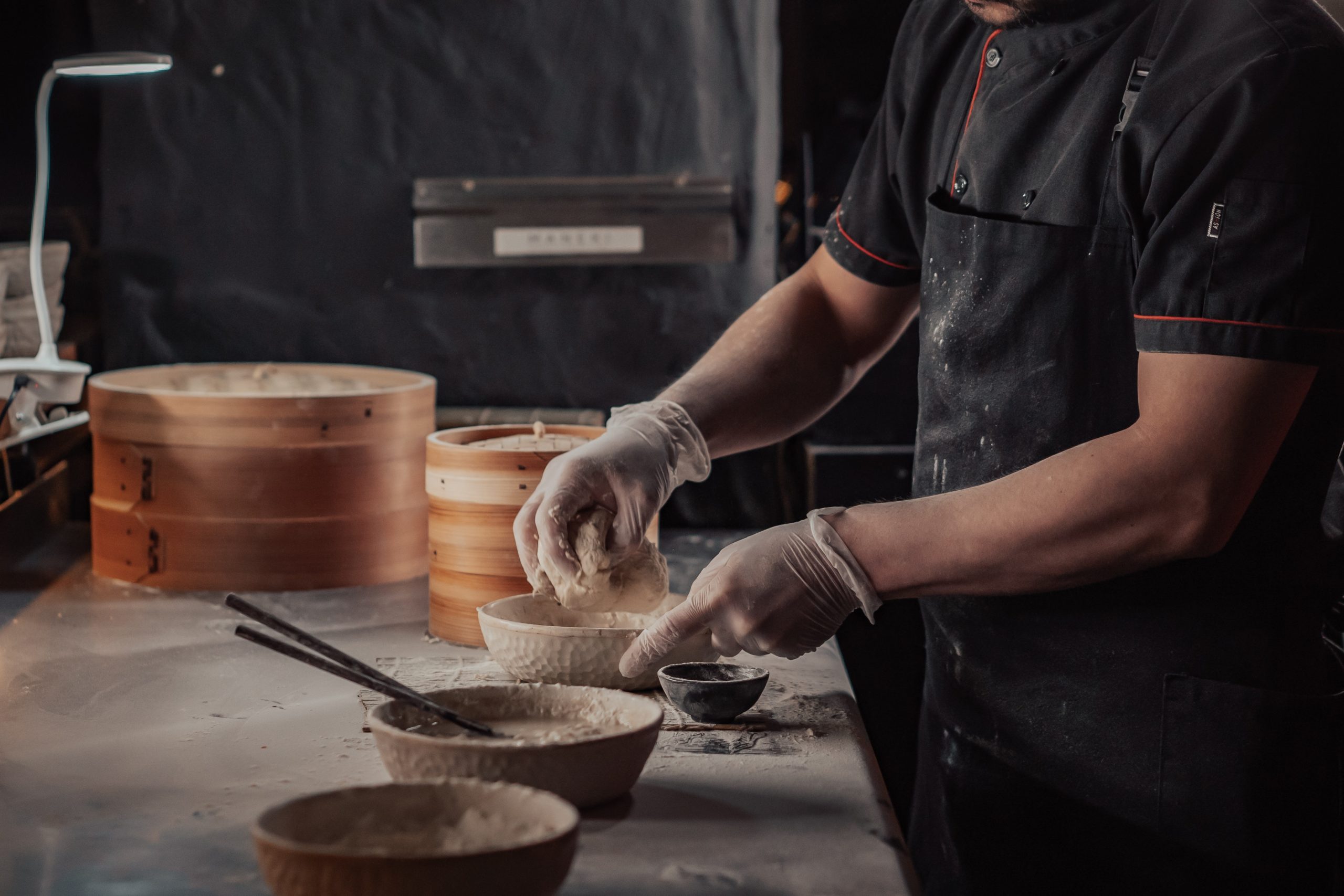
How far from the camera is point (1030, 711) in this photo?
1.68 meters

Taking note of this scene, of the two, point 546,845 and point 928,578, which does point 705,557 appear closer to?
point 928,578

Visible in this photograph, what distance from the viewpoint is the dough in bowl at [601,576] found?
5.81 ft

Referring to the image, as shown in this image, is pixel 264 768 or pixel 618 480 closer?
pixel 264 768

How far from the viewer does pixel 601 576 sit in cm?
178

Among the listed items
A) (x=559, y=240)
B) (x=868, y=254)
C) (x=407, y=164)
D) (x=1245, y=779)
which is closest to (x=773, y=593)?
(x=1245, y=779)

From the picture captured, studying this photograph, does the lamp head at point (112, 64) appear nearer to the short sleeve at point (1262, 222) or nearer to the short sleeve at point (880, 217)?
the short sleeve at point (880, 217)

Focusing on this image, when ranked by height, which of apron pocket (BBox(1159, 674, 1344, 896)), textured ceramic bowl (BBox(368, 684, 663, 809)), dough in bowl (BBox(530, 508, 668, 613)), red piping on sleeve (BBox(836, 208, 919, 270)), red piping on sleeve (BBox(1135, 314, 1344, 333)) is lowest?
apron pocket (BBox(1159, 674, 1344, 896))

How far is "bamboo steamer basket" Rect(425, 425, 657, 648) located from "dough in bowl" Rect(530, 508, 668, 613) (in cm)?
26

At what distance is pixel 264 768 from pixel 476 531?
0.70m

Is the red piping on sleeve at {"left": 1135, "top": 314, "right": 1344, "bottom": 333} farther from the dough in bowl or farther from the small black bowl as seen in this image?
the dough in bowl

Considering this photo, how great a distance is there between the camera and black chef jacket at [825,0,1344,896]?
1399 millimetres

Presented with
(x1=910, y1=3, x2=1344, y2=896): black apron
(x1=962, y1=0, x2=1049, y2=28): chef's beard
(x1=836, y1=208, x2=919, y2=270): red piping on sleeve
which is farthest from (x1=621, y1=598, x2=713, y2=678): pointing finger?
(x1=962, y1=0, x2=1049, y2=28): chef's beard

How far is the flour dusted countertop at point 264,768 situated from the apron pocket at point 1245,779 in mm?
398

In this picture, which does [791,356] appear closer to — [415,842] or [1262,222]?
[1262,222]
